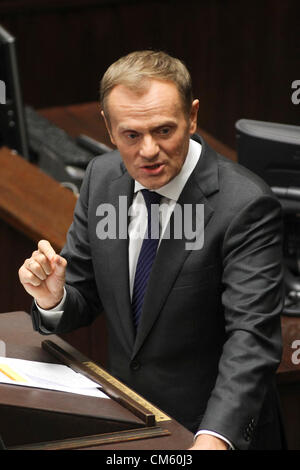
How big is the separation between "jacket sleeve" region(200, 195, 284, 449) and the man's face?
0.15 meters

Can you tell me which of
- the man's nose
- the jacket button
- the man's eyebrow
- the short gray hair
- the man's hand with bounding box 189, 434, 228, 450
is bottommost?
the jacket button

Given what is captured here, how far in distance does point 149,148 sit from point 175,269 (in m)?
0.22

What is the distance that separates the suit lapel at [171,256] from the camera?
1686 mm

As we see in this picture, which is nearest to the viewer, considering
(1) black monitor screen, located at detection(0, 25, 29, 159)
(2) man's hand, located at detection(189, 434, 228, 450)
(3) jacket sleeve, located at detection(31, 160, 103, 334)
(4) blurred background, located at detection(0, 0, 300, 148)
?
(2) man's hand, located at detection(189, 434, 228, 450)

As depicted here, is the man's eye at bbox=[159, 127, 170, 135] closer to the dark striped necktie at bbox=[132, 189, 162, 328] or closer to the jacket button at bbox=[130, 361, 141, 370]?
the dark striped necktie at bbox=[132, 189, 162, 328]

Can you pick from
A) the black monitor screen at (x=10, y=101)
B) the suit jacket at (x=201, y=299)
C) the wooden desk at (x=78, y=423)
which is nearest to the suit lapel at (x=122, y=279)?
the suit jacket at (x=201, y=299)

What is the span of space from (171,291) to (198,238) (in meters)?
0.10

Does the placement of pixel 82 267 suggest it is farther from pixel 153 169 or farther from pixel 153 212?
pixel 153 169

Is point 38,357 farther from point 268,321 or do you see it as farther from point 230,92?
point 230,92

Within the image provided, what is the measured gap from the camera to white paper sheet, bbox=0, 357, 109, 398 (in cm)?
154

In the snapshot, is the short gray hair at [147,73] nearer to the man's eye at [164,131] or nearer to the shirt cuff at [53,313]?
the man's eye at [164,131]

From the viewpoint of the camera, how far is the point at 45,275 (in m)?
1.63

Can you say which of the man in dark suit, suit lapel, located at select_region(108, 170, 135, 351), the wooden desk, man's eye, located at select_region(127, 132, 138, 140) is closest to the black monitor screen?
the man in dark suit

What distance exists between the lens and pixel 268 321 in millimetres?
1559
